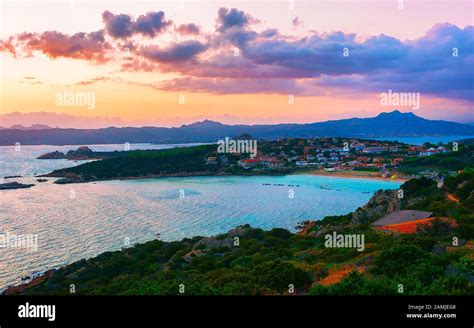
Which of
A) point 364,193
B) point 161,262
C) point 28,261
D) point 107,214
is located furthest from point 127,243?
point 364,193

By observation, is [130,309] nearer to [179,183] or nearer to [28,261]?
[28,261]

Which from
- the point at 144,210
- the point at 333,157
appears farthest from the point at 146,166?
the point at 144,210

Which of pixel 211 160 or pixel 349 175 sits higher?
pixel 211 160

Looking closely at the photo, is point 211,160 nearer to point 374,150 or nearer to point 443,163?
point 374,150

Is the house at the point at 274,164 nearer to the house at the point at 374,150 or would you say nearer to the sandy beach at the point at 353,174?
the sandy beach at the point at 353,174

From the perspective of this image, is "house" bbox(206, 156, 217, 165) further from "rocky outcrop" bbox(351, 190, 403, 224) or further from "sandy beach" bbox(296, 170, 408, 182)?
"rocky outcrop" bbox(351, 190, 403, 224)

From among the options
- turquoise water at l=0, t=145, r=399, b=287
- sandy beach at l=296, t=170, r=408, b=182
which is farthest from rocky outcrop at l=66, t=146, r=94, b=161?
sandy beach at l=296, t=170, r=408, b=182

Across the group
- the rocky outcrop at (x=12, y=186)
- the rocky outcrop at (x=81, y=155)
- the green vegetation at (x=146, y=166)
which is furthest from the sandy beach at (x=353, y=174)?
the rocky outcrop at (x=81, y=155)

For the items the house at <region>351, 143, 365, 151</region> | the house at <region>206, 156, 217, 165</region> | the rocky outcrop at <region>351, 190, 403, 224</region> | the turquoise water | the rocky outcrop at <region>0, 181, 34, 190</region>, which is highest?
the house at <region>351, 143, 365, 151</region>

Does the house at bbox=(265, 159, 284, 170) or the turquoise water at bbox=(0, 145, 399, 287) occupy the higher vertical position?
the house at bbox=(265, 159, 284, 170)
